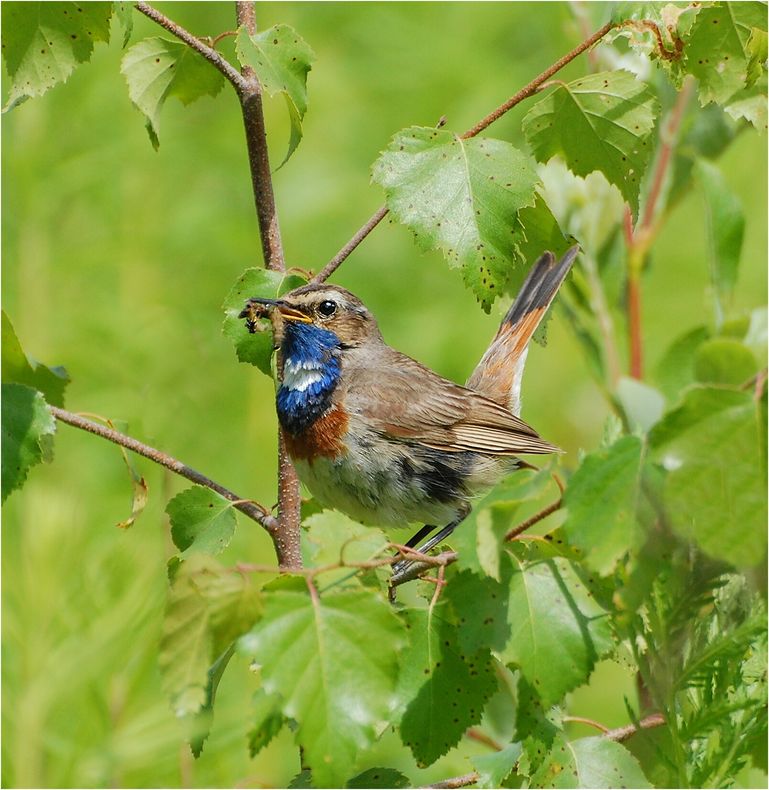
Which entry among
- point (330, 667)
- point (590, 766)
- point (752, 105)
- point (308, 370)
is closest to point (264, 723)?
point (330, 667)

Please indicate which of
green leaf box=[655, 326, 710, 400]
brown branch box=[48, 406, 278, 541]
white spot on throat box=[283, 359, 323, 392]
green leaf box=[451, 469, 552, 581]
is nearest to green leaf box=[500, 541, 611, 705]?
green leaf box=[451, 469, 552, 581]

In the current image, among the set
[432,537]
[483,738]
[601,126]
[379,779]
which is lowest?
[483,738]

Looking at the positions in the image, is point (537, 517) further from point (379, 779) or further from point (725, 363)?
point (379, 779)

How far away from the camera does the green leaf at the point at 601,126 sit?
2.15 metres

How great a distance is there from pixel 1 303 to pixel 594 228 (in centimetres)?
235

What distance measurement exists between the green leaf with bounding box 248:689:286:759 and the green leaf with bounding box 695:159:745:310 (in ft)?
6.20

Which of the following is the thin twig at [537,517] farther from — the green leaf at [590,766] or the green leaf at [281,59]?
the green leaf at [281,59]

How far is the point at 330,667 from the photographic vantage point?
157 centimetres

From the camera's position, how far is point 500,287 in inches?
80.8

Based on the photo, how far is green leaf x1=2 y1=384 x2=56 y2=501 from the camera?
193 cm

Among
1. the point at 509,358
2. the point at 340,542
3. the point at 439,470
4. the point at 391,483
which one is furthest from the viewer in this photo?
the point at 509,358

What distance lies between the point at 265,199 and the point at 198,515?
23.8 inches

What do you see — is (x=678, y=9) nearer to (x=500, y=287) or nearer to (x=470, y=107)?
(x=500, y=287)

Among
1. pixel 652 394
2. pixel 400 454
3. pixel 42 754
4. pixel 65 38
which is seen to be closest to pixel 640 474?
pixel 652 394
